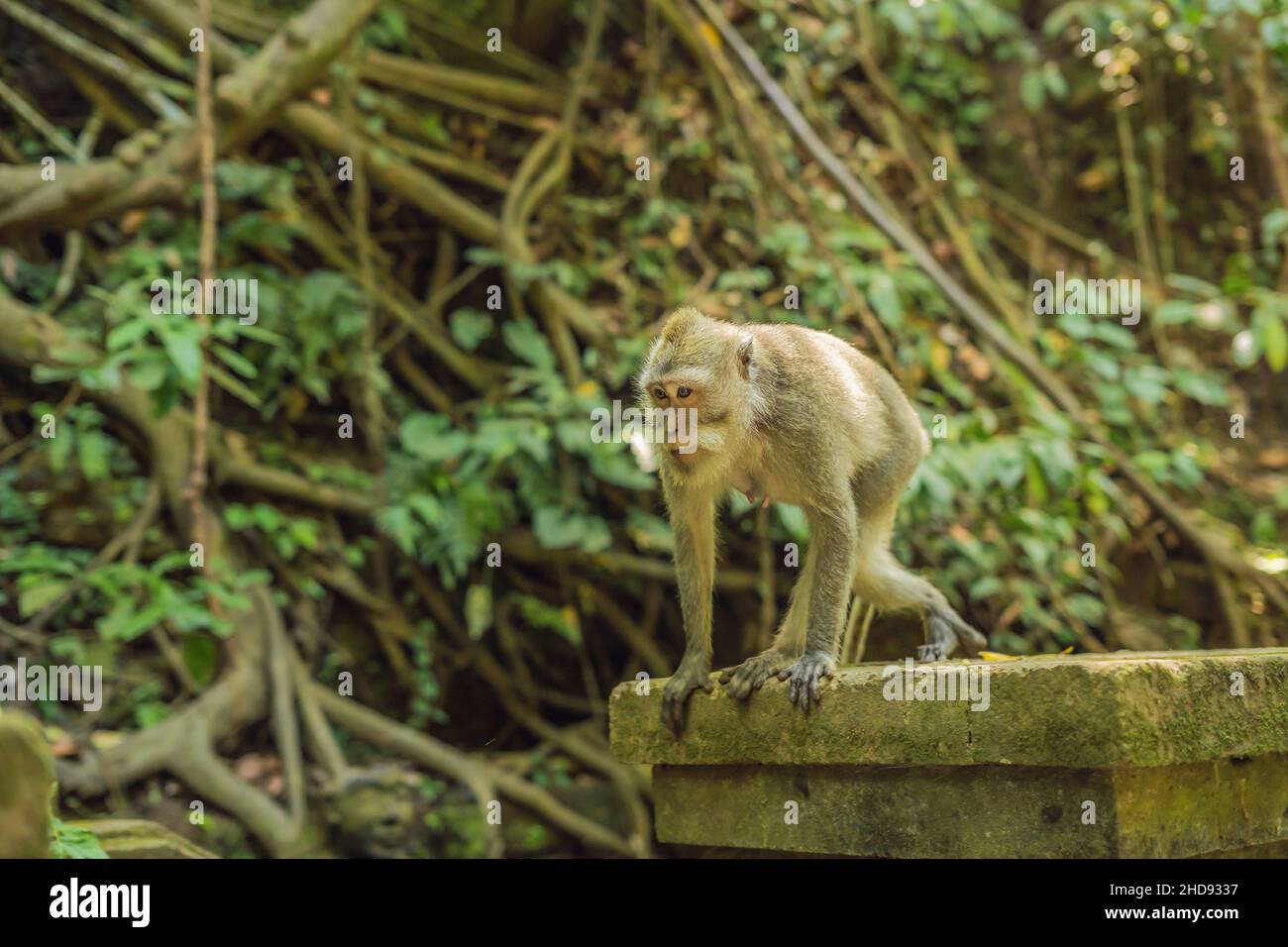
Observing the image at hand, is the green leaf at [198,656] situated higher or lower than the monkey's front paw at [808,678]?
higher

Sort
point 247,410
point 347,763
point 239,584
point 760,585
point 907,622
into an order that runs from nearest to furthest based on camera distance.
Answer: point 907,622
point 239,584
point 347,763
point 760,585
point 247,410

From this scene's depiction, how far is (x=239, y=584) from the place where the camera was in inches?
248

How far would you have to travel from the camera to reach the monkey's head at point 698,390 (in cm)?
373

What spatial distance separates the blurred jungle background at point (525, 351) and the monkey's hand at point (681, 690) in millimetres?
1942

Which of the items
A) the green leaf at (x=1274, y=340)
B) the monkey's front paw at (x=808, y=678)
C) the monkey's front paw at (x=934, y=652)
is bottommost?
the monkey's front paw at (x=808, y=678)

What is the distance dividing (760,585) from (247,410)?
11.4ft

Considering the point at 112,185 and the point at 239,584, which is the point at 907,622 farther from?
the point at 112,185

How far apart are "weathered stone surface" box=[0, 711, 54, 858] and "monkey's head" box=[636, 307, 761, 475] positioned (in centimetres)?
210

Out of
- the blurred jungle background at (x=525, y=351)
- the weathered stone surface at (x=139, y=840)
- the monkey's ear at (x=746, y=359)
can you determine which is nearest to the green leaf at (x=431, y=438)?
the blurred jungle background at (x=525, y=351)

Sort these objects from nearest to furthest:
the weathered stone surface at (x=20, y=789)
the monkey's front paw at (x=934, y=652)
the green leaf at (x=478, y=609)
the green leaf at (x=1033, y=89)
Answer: the weathered stone surface at (x=20, y=789)
the monkey's front paw at (x=934, y=652)
the green leaf at (x=478, y=609)
the green leaf at (x=1033, y=89)

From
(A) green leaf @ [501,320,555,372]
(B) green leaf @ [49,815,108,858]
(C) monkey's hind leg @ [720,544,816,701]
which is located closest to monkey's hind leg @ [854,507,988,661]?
(C) monkey's hind leg @ [720,544,816,701]

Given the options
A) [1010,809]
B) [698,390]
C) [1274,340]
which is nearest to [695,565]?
[698,390]

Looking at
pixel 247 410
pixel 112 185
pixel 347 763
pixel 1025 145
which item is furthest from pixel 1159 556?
pixel 112 185

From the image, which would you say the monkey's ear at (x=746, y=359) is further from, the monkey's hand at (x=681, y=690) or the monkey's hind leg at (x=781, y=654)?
the monkey's hand at (x=681, y=690)
